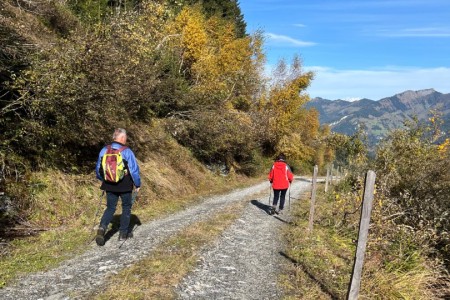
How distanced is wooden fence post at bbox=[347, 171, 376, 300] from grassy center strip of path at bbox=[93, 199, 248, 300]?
2604 millimetres

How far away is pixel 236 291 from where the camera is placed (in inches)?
214

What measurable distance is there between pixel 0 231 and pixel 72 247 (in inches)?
62.1

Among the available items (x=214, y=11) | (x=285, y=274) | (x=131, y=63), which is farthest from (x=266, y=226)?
(x=214, y=11)

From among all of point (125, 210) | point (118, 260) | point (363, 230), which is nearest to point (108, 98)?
point (125, 210)

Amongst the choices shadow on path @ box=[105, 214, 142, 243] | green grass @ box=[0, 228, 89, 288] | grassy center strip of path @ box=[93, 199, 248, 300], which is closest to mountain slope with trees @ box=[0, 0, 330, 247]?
green grass @ box=[0, 228, 89, 288]

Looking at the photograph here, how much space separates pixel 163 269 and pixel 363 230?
3.26 meters

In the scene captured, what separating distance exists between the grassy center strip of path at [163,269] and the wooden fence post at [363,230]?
2.60 metres

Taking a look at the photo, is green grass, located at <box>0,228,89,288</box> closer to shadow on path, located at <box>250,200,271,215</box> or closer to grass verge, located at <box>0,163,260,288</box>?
grass verge, located at <box>0,163,260,288</box>

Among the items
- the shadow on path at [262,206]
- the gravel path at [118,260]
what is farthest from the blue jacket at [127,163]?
the shadow on path at [262,206]

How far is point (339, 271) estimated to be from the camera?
6879 mm

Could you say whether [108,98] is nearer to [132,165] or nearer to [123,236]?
[132,165]

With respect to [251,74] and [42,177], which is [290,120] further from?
[42,177]

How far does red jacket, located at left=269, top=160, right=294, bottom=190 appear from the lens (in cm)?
1188

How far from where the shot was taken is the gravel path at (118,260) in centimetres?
493
